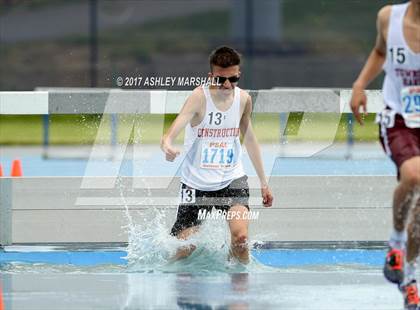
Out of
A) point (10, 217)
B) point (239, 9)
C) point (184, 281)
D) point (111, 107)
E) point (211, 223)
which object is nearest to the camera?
point (184, 281)

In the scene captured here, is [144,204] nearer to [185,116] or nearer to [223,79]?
[185,116]

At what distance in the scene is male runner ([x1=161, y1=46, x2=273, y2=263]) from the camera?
9.11m

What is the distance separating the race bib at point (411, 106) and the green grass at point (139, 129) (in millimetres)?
4375

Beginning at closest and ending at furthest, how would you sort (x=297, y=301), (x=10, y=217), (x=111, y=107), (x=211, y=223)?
(x=297, y=301), (x=211, y=223), (x=10, y=217), (x=111, y=107)

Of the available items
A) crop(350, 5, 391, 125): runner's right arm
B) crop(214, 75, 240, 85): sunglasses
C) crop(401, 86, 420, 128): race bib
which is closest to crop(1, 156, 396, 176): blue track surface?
crop(214, 75, 240, 85): sunglasses

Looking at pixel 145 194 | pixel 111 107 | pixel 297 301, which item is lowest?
pixel 297 301

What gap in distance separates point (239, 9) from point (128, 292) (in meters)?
19.5

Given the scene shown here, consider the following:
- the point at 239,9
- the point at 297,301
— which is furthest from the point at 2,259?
the point at 239,9

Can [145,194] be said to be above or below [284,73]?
below

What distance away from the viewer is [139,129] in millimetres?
12688

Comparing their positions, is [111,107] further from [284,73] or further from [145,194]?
[284,73]

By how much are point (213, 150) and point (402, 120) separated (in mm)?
2127

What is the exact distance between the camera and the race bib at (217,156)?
9211 millimetres

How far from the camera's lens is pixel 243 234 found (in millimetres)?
9047
